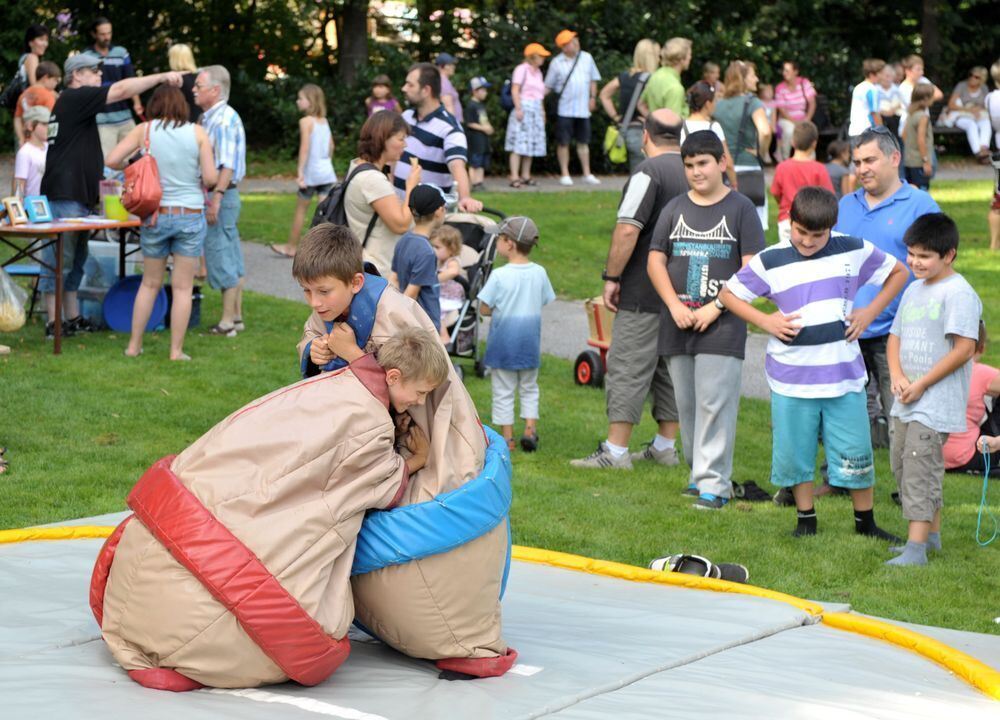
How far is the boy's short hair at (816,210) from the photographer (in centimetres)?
634

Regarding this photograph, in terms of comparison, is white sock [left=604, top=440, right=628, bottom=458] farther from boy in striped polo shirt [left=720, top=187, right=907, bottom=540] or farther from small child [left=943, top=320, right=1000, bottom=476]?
small child [left=943, top=320, right=1000, bottom=476]

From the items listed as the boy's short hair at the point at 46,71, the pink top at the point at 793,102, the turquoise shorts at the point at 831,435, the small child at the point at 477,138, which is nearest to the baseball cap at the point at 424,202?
the turquoise shorts at the point at 831,435

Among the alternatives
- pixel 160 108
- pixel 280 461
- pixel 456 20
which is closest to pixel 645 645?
pixel 280 461

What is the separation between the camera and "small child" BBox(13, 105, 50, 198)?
37.2ft

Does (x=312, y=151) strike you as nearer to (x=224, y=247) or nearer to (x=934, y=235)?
(x=224, y=247)

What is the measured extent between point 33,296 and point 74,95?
1.77 meters

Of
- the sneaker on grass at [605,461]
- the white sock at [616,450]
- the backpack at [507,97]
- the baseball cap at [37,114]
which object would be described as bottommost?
the sneaker on grass at [605,461]

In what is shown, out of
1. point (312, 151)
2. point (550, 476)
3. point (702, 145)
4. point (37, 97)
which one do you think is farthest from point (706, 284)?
point (312, 151)

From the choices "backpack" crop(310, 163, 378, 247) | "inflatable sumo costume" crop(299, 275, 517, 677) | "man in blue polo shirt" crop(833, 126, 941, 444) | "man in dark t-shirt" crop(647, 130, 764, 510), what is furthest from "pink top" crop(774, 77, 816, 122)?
"inflatable sumo costume" crop(299, 275, 517, 677)

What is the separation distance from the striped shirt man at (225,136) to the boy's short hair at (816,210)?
5866 mm

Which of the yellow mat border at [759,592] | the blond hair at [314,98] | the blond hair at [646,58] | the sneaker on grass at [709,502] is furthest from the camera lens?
the blond hair at [314,98]

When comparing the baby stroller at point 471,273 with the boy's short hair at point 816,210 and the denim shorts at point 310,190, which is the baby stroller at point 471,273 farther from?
the denim shorts at point 310,190

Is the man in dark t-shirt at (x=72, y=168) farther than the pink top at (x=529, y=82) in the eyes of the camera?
No

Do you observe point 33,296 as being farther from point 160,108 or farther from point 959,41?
point 959,41
